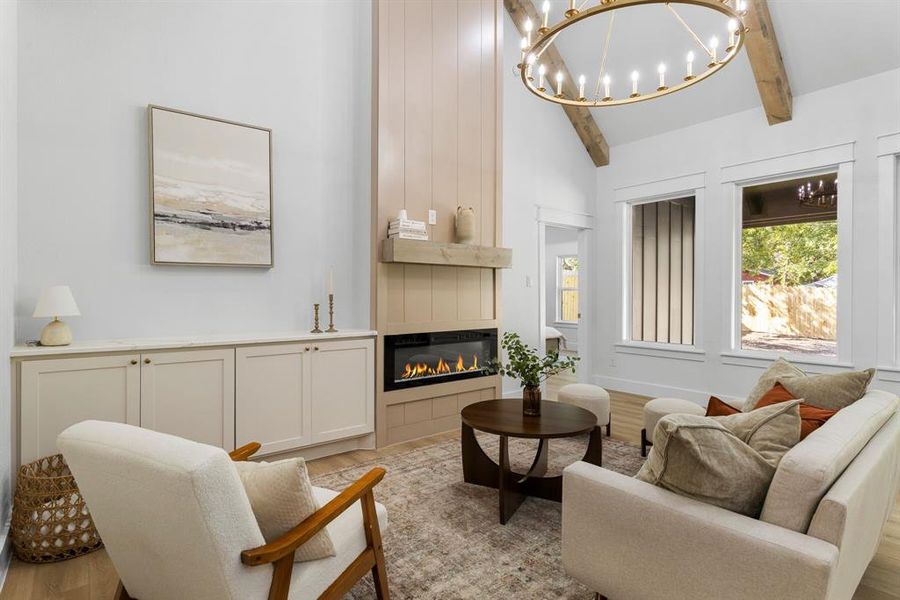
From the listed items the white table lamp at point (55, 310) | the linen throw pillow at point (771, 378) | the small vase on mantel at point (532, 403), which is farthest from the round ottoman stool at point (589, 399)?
the white table lamp at point (55, 310)

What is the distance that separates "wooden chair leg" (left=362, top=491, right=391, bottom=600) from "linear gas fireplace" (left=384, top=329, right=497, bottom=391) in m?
2.00

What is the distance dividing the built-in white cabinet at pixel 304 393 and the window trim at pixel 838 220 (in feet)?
12.4

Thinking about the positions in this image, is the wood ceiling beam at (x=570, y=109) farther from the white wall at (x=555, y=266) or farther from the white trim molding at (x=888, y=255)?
the white wall at (x=555, y=266)

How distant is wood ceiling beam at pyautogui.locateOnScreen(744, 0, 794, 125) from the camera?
3.97 m

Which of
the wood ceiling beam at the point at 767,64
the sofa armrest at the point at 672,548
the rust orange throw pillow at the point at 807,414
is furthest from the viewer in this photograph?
the wood ceiling beam at the point at 767,64

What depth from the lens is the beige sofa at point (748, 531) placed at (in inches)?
49.0

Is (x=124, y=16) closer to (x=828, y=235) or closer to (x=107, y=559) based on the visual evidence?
(x=107, y=559)

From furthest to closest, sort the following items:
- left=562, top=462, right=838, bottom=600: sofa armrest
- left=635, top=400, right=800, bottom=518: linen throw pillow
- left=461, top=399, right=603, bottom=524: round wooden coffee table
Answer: left=461, top=399, right=603, bottom=524: round wooden coffee table
left=635, top=400, right=800, bottom=518: linen throw pillow
left=562, top=462, right=838, bottom=600: sofa armrest

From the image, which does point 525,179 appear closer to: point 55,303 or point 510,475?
point 510,475

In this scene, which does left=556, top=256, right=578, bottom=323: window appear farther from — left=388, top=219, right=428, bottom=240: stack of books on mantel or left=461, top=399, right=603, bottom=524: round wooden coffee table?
left=461, top=399, right=603, bottom=524: round wooden coffee table

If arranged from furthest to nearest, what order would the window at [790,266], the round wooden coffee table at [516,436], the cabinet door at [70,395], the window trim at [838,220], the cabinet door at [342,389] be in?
the window at [790,266] → the window trim at [838,220] → the cabinet door at [342,389] → the round wooden coffee table at [516,436] → the cabinet door at [70,395]

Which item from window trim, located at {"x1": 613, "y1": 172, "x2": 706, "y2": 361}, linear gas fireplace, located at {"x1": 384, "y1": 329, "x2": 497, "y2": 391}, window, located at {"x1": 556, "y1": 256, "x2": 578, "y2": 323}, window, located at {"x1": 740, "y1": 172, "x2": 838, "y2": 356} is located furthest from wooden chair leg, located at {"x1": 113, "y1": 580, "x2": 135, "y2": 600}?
window, located at {"x1": 556, "y1": 256, "x2": 578, "y2": 323}

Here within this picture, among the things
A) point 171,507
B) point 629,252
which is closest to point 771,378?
point 171,507

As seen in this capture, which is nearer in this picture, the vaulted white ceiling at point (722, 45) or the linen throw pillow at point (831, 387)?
the linen throw pillow at point (831, 387)
